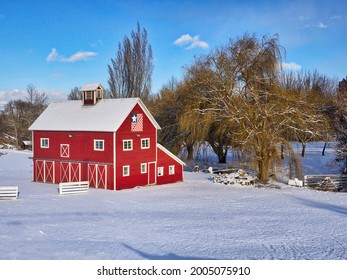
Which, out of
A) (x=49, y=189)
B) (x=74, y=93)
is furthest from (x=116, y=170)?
(x=74, y=93)

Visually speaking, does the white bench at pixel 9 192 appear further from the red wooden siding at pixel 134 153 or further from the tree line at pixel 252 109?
the tree line at pixel 252 109

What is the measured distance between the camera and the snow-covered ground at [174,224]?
40.3ft

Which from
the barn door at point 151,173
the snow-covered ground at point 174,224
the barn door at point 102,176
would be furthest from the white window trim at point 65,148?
the barn door at point 151,173

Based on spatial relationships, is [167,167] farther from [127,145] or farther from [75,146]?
[75,146]

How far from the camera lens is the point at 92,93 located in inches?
1208

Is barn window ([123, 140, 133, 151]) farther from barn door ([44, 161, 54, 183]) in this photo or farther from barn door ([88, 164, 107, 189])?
barn door ([44, 161, 54, 183])

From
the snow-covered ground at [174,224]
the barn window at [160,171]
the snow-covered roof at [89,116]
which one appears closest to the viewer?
the snow-covered ground at [174,224]

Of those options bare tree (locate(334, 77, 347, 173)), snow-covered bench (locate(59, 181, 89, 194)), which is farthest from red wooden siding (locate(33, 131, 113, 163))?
bare tree (locate(334, 77, 347, 173))

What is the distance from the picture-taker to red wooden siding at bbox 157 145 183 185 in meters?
30.8

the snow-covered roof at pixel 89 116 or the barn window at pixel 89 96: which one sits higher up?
the barn window at pixel 89 96

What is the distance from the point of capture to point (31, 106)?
75.1 meters

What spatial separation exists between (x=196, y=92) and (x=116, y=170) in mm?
10895

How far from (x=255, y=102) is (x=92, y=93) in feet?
42.9

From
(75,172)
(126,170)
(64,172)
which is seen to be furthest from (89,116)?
(126,170)
